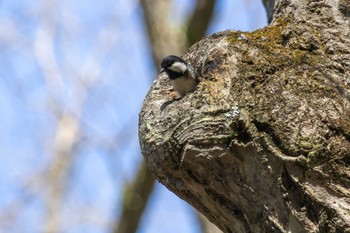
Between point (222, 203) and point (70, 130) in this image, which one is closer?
point (222, 203)

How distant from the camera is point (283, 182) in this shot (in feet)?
6.23

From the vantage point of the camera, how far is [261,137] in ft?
6.33

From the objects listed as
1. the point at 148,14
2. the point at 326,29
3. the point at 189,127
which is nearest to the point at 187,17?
the point at 148,14

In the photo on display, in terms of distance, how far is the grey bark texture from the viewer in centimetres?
187

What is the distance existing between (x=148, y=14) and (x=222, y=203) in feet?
9.00

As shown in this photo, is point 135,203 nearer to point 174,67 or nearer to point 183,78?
point 174,67

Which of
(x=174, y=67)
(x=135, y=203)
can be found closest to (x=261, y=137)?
(x=174, y=67)

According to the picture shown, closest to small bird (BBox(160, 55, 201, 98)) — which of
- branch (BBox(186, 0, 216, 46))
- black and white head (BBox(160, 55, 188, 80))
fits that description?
black and white head (BBox(160, 55, 188, 80))

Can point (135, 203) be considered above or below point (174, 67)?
below

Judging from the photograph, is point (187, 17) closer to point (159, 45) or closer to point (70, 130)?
point (159, 45)

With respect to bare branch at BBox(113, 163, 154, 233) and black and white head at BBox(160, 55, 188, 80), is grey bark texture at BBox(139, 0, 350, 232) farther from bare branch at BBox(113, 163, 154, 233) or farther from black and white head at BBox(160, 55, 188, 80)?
bare branch at BBox(113, 163, 154, 233)

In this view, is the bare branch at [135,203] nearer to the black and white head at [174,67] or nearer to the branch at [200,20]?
the branch at [200,20]

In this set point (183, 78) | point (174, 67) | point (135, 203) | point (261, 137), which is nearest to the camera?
point (261, 137)

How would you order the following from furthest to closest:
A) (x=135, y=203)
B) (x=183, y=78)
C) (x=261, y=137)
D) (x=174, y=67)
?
1. (x=135, y=203)
2. (x=174, y=67)
3. (x=183, y=78)
4. (x=261, y=137)
